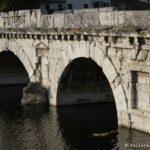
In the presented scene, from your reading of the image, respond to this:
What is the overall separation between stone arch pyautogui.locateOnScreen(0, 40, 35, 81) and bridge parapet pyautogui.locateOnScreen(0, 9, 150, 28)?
49.7 inches

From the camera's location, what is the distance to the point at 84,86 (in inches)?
1125

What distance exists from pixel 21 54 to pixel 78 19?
8.59m

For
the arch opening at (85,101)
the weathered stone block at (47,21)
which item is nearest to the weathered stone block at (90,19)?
the arch opening at (85,101)

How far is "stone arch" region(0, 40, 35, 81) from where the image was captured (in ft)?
99.4

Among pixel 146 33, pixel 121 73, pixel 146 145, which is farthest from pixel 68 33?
pixel 146 145

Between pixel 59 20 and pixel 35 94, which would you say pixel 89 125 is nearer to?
pixel 35 94

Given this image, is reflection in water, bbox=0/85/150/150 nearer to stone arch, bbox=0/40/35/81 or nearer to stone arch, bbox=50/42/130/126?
stone arch, bbox=50/42/130/126

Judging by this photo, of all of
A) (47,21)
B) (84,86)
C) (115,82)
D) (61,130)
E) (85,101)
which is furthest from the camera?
(85,101)

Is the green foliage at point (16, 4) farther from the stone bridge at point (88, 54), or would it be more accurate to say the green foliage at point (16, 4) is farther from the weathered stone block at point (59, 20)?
the weathered stone block at point (59, 20)

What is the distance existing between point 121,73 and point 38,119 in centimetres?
699

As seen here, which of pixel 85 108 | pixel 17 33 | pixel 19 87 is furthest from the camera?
pixel 19 87

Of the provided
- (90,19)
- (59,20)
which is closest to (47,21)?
(59,20)

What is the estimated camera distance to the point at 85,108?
27.9 metres

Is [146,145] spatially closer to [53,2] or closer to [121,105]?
[121,105]
